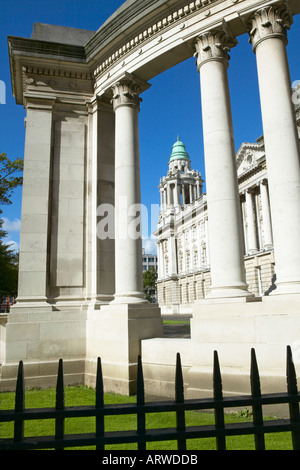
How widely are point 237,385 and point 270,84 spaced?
1021 cm

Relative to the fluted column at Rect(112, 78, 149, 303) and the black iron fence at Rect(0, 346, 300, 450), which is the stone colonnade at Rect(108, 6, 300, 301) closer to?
the fluted column at Rect(112, 78, 149, 303)

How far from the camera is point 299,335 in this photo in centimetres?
1084

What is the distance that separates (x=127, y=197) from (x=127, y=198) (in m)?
0.05

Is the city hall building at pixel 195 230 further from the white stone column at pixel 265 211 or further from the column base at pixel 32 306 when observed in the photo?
the column base at pixel 32 306

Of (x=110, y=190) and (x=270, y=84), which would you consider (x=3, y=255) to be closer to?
(x=110, y=190)

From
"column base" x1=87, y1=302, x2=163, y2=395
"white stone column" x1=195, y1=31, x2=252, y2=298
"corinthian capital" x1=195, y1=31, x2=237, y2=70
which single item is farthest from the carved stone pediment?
"column base" x1=87, y1=302, x2=163, y2=395

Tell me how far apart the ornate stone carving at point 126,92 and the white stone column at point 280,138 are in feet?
19.1

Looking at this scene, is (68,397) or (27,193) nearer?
(68,397)

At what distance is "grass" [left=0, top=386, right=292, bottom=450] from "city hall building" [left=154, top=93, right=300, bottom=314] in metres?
38.4

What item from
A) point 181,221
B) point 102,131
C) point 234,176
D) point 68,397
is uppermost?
point 181,221

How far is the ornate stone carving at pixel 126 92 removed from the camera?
1753 cm

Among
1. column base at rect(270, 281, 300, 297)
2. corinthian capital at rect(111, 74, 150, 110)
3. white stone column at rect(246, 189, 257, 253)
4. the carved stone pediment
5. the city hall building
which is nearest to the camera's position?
column base at rect(270, 281, 300, 297)

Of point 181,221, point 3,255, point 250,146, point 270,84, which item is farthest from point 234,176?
point 181,221

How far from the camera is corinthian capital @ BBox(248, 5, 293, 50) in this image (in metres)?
13.4
